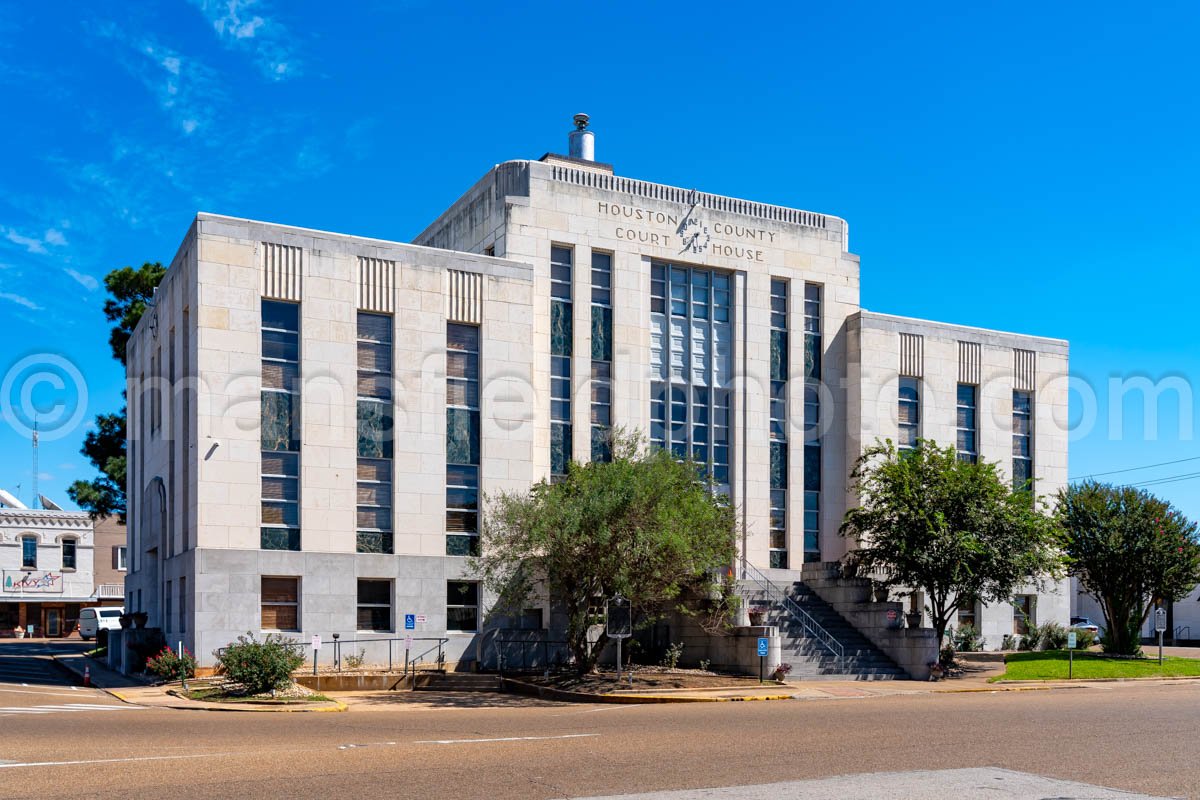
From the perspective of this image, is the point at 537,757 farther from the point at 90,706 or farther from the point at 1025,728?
the point at 90,706

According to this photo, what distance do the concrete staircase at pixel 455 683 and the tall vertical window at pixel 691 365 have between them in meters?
10.9

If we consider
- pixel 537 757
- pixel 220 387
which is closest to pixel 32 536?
pixel 220 387

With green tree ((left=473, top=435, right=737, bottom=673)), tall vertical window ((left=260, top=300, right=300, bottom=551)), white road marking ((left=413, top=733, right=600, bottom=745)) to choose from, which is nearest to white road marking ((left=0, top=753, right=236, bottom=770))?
white road marking ((left=413, top=733, right=600, bottom=745))

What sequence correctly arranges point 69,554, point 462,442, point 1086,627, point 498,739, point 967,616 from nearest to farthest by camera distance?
point 498,739, point 462,442, point 967,616, point 1086,627, point 69,554

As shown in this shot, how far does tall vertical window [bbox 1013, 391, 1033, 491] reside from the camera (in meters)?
46.5

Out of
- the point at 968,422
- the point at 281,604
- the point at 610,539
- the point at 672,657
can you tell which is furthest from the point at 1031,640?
the point at 281,604

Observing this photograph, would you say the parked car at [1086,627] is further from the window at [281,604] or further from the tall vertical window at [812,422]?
the window at [281,604]

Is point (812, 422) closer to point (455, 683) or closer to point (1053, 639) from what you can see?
point (1053, 639)

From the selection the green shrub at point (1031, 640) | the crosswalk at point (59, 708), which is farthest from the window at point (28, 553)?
the green shrub at point (1031, 640)

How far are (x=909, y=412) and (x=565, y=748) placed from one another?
31.5 m

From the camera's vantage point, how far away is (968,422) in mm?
45781

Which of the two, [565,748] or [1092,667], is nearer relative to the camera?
[565,748]

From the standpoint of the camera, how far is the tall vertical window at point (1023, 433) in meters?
46.5

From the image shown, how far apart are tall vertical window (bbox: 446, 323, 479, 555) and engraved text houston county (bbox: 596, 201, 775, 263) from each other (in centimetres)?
671
